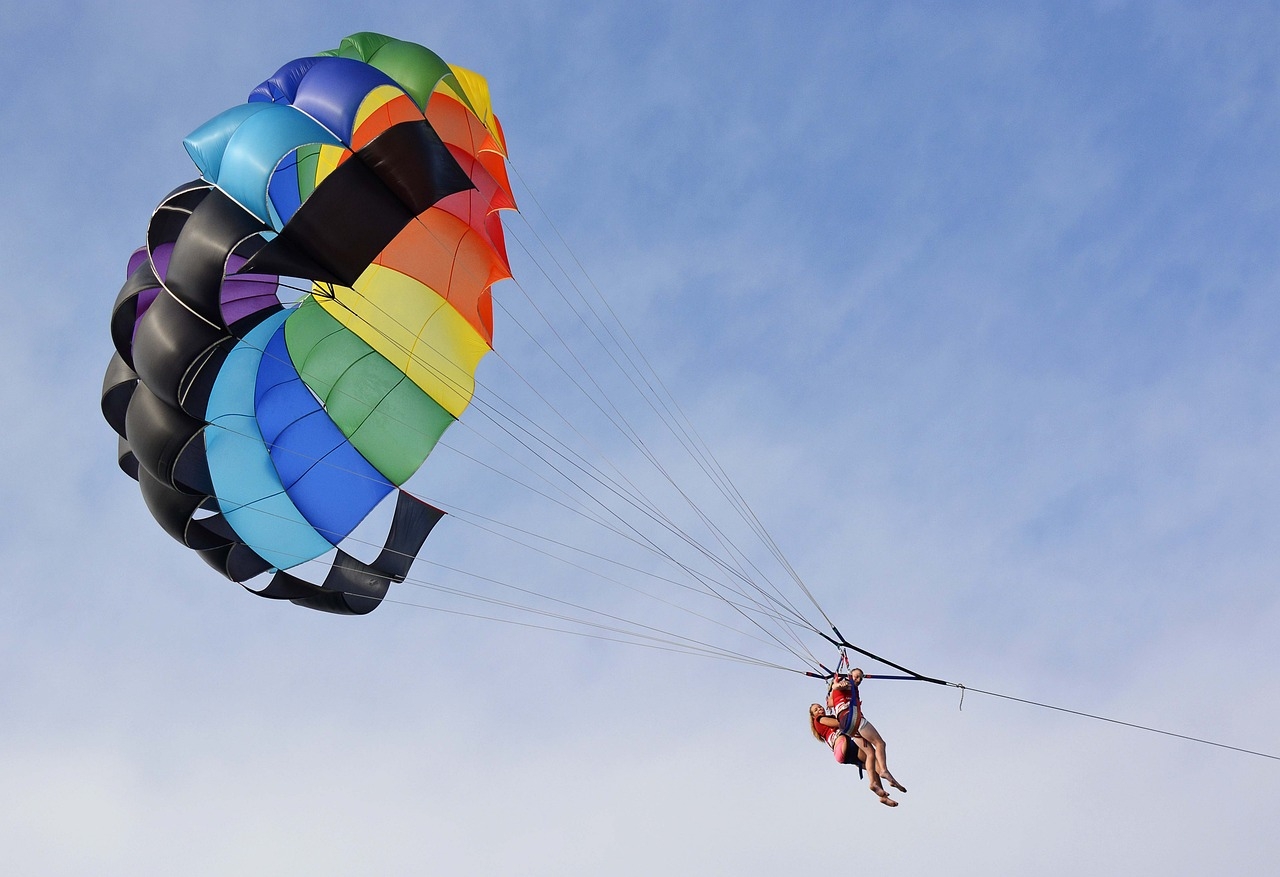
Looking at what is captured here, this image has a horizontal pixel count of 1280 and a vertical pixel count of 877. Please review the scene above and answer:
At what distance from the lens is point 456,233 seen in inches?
466

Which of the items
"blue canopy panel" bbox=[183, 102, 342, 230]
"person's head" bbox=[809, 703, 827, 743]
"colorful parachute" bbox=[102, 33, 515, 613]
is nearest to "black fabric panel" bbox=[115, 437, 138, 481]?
"colorful parachute" bbox=[102, 33, 515, 613]

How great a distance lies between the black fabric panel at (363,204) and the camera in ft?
30.3

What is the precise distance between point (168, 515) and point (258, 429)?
1069 millimetres

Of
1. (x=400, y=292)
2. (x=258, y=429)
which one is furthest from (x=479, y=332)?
(x=258, y=429)

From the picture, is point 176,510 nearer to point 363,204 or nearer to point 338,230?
point 338,230

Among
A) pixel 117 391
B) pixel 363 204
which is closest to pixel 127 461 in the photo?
pixel 117 391

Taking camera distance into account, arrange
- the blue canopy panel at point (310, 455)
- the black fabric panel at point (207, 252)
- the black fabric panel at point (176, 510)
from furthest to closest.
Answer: the blue canopy panel at point (310, 455) → the black fabric panel at point (176, 510) → the black fabric panel at point (207, 252)

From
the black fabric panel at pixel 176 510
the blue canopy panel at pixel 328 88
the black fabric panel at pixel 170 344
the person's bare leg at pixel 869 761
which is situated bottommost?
the person's bare leg at pixel 869 761

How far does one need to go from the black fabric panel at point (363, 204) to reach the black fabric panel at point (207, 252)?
22.0 inches

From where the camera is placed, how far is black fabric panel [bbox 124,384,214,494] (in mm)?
10398

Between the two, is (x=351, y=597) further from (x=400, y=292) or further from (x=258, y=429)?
(x=400, y=292)

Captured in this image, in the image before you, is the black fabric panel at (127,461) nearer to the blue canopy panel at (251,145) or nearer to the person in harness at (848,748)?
the blue canopy panel at (251,145)

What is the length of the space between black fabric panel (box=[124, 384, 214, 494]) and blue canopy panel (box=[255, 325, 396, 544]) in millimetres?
973

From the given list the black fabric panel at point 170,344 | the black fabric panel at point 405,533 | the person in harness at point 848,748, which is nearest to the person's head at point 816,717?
the person in harness at point 848,748
